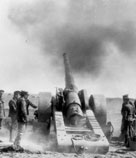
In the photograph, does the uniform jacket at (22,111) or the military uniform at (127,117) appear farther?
the military uniform at (127,117)

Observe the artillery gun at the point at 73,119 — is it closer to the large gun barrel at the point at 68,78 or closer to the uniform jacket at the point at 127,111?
the large gun barrel at the point at 68,78

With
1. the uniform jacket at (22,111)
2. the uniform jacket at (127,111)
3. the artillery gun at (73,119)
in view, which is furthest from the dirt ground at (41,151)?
the uniform jacket at (127,111)

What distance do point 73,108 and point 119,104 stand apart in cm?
1649

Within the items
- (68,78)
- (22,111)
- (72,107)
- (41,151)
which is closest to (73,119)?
(72,107)

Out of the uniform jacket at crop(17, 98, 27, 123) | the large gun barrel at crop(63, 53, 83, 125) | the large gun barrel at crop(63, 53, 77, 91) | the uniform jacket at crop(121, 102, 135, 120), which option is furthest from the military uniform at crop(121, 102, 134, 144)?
the uniform jacket at crop(17, 98, 27, 123)

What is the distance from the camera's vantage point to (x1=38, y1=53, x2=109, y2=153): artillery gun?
8648 mm

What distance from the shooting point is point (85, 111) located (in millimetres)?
11883

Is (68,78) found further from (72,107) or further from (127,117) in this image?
(127,117)

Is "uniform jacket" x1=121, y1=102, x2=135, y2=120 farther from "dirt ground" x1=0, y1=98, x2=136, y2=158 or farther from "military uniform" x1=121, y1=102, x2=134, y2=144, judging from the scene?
"dirt ground" x1=0, y1=98, x2=136, y2=158

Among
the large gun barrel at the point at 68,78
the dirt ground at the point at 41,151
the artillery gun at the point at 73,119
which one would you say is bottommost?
the dirt ground at the point at 41,151

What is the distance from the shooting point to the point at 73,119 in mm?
10617

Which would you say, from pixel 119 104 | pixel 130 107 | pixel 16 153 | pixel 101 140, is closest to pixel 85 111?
pixel 130 107

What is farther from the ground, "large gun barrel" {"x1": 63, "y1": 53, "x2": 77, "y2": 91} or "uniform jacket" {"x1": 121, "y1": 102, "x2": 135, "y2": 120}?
"large gun barrel" {"x1": 63, "y1": 53, "x2": 77, "y2": 91}

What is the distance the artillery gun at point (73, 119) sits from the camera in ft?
28.4
